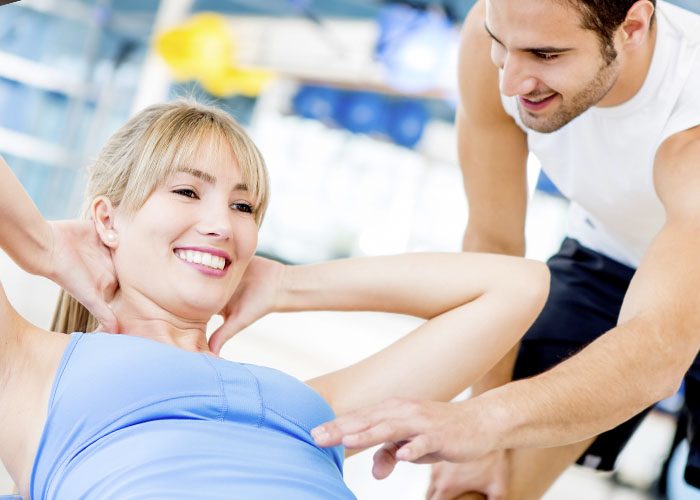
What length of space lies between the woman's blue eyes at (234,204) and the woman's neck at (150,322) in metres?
0.19

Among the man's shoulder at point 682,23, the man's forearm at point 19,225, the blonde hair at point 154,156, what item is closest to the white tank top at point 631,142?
the man's shoulder at point 682,23

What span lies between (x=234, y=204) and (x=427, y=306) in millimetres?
387

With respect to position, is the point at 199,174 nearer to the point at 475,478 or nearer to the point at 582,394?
the point at 582,394

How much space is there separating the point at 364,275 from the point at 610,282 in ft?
2.69

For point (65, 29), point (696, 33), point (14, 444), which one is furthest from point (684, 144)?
point (65, 29)

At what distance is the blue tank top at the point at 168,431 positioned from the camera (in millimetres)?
1251

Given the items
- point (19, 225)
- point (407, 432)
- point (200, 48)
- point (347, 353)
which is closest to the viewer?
point (407, 432)

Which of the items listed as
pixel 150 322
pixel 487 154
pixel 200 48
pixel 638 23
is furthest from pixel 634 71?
pixel 200 48

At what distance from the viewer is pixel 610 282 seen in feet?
7.34

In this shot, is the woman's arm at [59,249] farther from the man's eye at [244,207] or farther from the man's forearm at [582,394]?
the man's forearm at [582,394]

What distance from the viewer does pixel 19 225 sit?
55.9 inches

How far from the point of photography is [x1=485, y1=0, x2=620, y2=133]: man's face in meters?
1.69

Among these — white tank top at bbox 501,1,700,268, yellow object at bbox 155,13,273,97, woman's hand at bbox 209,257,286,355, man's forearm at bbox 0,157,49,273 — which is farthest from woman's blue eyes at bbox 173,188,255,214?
yellow object at bbox 155,13,273,97

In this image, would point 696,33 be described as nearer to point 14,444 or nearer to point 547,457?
point 547,457
